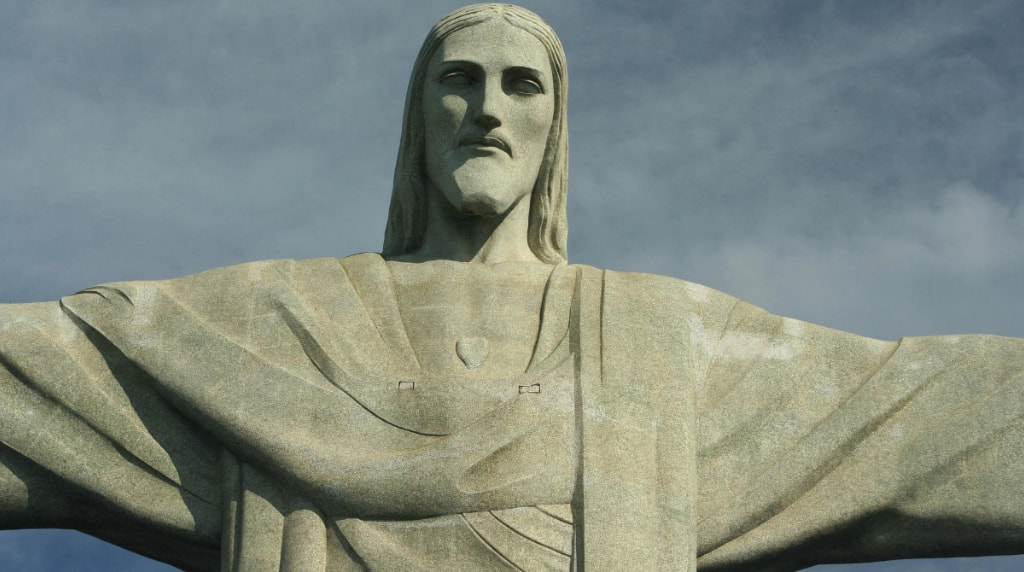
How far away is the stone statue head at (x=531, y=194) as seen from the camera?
63.8 ft

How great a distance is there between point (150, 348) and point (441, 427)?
2.54 meters

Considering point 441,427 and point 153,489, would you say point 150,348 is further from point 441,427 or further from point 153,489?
point 441,427

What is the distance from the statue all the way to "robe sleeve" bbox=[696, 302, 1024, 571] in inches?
0.9

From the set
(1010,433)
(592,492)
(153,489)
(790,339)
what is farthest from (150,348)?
(1010,433)

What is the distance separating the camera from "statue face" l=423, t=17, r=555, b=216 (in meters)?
18.8

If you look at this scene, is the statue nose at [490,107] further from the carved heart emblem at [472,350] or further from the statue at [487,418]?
the carved heart emblem at [472,350]

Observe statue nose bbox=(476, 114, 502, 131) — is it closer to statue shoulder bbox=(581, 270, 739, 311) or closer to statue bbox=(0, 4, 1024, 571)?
statue bbox=(0, 4, 1024, 571)

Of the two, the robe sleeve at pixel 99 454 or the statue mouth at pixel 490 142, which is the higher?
the statue mouth at pixel 490 142

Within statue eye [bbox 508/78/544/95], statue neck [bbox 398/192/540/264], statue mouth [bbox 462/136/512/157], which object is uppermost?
statue eye [bbox 508/78/544/95]

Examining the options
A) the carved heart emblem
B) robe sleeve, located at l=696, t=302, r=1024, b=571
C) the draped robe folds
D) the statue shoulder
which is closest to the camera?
the draped robe folds

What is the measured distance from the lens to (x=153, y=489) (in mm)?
17547

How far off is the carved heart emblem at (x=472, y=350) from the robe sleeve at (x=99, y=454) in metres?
2.06

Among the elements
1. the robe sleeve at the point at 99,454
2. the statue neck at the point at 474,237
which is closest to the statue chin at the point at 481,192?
the statue neck at the point at 474,237

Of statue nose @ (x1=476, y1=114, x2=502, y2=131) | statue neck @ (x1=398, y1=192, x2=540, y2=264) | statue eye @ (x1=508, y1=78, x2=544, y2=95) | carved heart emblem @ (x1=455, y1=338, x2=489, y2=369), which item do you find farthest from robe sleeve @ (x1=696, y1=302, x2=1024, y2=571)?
statue eye @ (x1=508, y1=78, x2=544, y2=95)
